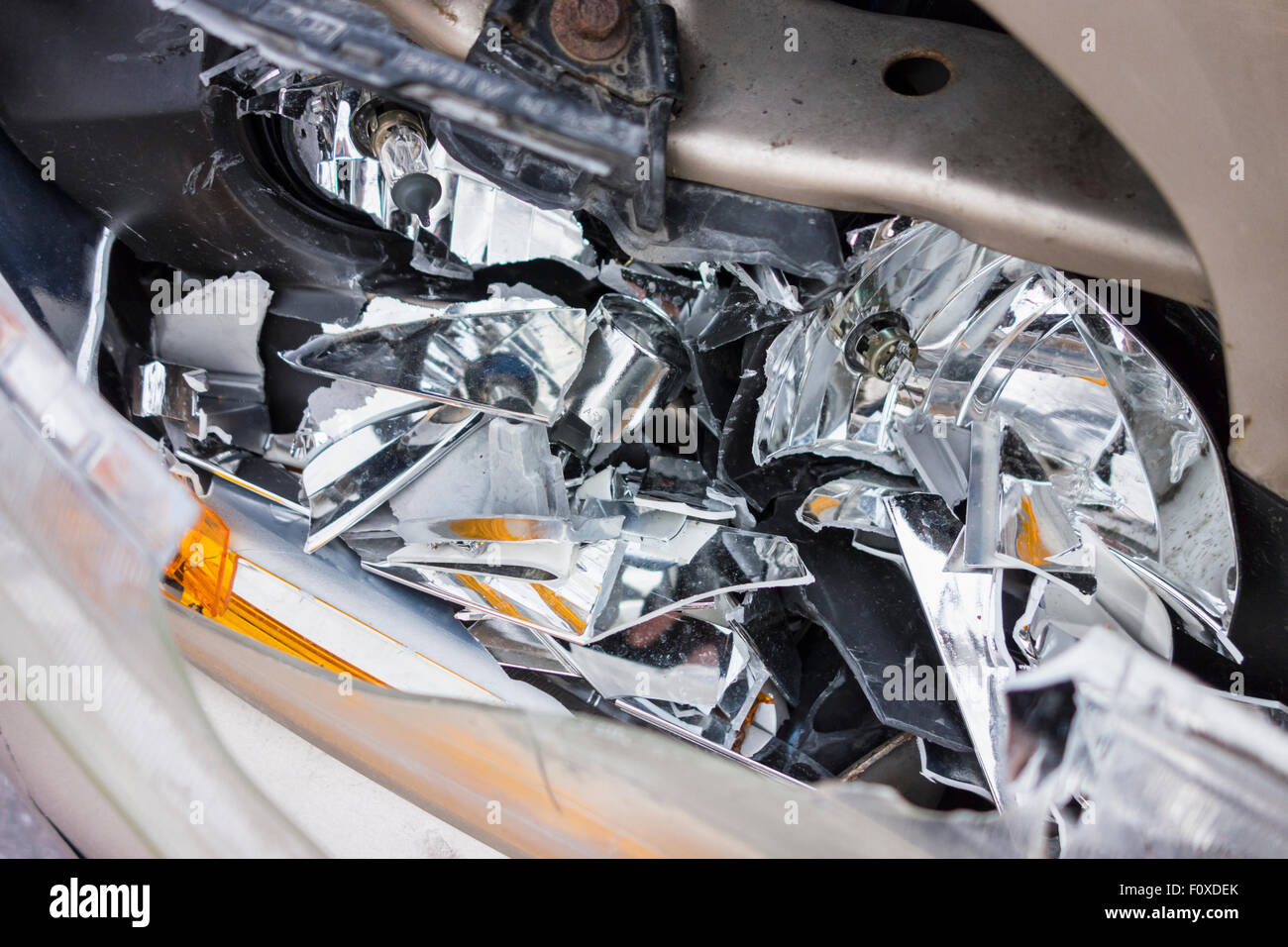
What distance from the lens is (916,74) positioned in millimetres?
708

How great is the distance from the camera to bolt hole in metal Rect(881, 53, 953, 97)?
692 mm

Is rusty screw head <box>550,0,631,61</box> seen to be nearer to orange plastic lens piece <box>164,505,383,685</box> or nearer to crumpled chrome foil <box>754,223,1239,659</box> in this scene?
crumpled chrome foil <box>754,223,1239,659</box>

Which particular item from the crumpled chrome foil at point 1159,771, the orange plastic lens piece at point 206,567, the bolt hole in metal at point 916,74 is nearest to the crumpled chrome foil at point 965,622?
the crumpled chrome foil at point 1159,771

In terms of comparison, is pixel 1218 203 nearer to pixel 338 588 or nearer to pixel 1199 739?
pixel 1199 739

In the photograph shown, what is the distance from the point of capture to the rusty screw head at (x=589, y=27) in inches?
25.7

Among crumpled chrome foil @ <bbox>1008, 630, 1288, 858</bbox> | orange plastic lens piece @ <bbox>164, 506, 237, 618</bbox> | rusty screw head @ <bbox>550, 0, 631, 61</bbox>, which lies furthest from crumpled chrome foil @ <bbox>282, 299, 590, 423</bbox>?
crumpled chrome foil @ <bbox>1008, 630, 1288, 858</bbox>

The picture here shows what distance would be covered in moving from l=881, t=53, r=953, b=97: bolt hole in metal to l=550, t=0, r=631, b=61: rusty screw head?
202mm

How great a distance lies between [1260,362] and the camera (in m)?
0.55

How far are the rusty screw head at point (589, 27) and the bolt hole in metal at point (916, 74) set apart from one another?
202mm

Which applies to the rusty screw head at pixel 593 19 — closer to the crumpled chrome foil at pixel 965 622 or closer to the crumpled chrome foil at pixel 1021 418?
the crumpled chrome foil at pixel 1021 418

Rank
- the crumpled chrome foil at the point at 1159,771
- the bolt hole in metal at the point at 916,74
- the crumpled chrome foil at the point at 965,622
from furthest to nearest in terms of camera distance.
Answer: the crumpled chrome foil at the point at 965,622
the bolt hole in metal at the point at 916,74
the crumpled chrome foil at the point at 1159,771

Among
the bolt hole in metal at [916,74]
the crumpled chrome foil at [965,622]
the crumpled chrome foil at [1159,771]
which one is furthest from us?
the crumpled chrome foil at [965,622]

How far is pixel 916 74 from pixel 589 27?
0.83 feet

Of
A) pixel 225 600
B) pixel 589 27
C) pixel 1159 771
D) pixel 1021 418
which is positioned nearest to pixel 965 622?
pixel 1021 418
